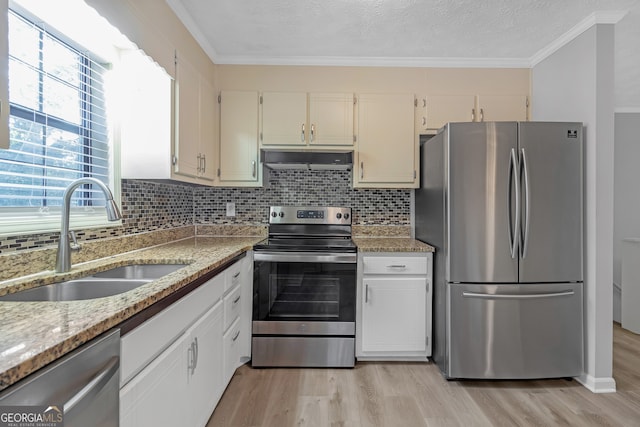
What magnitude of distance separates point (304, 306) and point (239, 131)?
1.48 metres

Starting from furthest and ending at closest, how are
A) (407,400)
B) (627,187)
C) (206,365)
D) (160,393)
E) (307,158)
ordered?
(627,187), (307,158), (407,400), (206,365), (160,393)

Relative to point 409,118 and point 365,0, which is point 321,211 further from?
point 365,0

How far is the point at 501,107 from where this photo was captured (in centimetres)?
252

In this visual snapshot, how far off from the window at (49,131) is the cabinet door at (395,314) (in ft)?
5.84

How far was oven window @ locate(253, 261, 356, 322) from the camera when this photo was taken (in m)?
2.17

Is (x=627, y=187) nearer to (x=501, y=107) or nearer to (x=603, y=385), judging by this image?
(x=501, y=107)

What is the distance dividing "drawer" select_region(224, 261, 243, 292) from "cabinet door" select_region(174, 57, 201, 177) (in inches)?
26.8

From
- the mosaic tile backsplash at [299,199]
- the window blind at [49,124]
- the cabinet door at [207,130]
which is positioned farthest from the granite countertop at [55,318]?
the mosaic tile backsplash at [299,199]

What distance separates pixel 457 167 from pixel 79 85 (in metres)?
2.21

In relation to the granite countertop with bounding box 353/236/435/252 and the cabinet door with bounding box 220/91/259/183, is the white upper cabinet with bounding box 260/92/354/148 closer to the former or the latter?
the cabinet door with bounding box 220/91/259/183

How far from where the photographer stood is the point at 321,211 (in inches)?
108

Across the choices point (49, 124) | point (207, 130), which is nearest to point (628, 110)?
point (207, 130)

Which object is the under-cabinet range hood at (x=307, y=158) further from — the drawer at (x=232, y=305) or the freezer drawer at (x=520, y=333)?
the freezer drawer at (x=520, y=333)

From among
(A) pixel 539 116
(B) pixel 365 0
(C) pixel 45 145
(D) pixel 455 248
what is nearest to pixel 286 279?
(D) pixel 455 248
